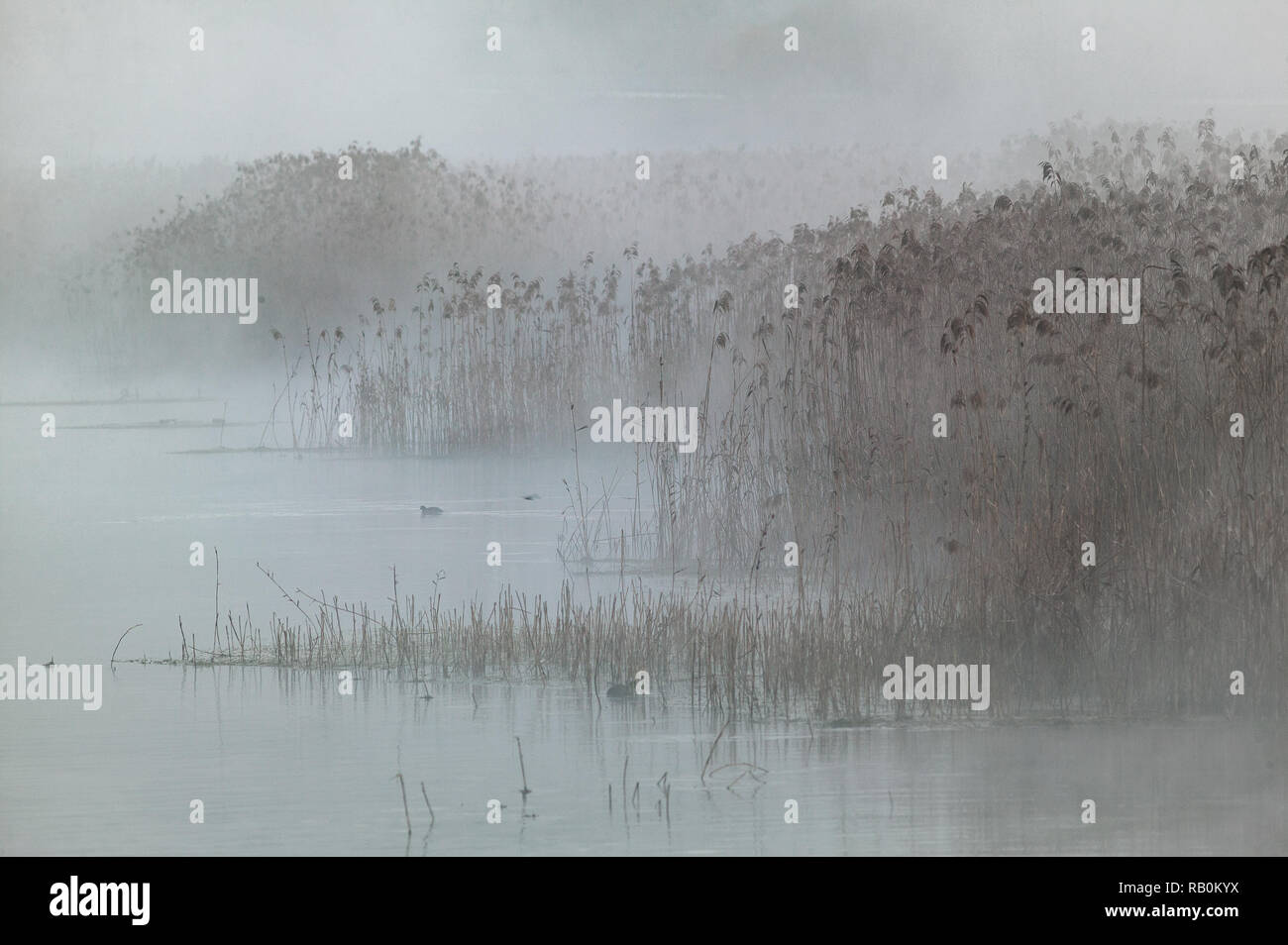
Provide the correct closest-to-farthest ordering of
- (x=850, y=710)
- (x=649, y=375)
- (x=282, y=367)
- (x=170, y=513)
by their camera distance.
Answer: (x=850, y=710) → (x=170, y=513) → (x=649, y=375) → (x=282, y=367)

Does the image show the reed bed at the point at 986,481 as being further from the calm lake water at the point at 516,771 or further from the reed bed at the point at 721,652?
the calm lake water at the point at 516,771

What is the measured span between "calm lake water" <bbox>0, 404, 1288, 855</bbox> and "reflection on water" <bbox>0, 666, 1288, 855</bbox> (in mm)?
10

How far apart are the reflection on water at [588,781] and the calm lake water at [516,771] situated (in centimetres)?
1

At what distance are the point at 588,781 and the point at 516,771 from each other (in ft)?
0.87

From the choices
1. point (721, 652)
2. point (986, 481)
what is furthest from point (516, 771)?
point (986, 481)

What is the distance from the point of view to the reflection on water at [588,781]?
192 inches

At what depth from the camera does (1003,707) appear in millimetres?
6105

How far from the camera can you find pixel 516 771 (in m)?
5.41

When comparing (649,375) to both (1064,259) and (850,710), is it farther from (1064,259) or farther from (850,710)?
(850,710)

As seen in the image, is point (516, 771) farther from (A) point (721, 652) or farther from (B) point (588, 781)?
(A) point (721, 652)

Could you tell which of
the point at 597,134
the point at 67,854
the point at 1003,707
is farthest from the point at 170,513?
the point at 1003,707

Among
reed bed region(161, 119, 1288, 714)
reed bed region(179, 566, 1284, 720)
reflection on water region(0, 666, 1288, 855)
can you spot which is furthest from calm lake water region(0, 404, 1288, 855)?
reed bed region(161, 119, 1288, 714)

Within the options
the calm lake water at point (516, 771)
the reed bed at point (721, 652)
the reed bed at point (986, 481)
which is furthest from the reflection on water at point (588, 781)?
the reed bed at point (986, 481)

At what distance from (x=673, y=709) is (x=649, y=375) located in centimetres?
543
